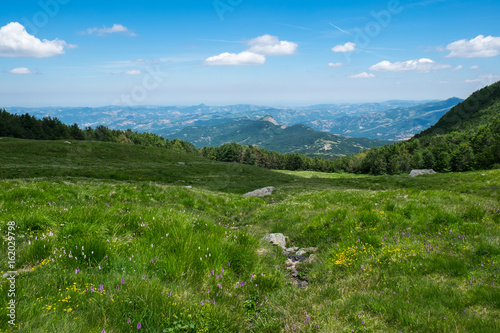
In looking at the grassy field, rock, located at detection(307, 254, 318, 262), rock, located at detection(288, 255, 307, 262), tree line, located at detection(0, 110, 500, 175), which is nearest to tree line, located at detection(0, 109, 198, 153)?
tree line, located at detection(0, 110, 500, 175)

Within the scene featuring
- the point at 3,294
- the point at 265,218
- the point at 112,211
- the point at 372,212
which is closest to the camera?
the point at 3,294

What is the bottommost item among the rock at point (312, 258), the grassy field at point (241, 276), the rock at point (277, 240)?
the rock at point (277, 240)

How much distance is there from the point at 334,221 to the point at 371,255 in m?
3.23

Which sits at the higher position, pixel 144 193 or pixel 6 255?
pixel 6 255

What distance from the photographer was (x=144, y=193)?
15992 millimetres

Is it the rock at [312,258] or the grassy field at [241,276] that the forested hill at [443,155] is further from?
the rock at [312,258]

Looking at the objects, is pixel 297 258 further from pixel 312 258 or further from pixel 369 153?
pixel 369 153

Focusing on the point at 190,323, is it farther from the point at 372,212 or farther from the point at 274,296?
the point at 372,212

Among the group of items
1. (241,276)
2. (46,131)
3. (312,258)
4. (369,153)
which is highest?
(46,131)

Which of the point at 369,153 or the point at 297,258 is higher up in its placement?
the point at 297,258

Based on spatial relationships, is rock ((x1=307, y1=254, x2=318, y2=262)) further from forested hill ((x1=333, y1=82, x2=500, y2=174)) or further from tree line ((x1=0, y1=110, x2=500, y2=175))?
tree line ((x1=0, y1=110, x2=500, y2=175))

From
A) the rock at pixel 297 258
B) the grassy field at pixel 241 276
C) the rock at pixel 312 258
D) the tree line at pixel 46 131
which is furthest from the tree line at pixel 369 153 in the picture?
the rock at pixel 297 258

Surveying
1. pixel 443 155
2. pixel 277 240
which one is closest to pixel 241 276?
pixel 277 240

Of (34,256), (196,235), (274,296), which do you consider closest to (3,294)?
(34,256)
